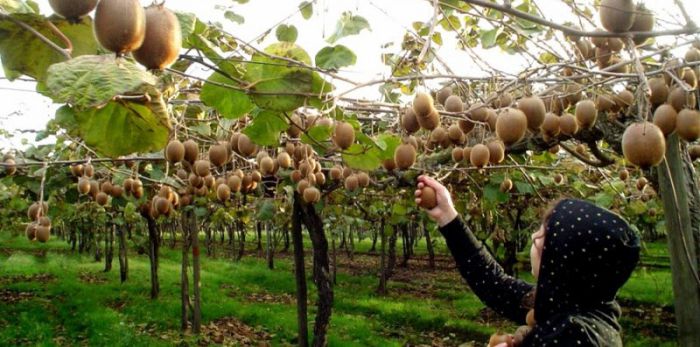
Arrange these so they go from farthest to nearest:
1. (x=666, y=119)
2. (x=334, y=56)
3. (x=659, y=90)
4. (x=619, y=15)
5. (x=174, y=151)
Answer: (x=174, y=151)
(x=334, y=56)
(x=659, y=90)
(x=666, y=119)
(x=619, y=15)

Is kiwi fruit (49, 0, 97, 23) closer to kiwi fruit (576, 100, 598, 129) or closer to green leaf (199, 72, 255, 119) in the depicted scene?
green leaf (199, 72, 255, 119)

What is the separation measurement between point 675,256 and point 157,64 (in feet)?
7.55

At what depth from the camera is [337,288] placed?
15.0 m

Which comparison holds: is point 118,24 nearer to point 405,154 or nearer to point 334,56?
point 334,56

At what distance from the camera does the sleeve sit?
8.02 feet

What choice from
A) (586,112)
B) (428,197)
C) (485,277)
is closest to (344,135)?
(428,197)

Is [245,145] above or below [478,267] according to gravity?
above

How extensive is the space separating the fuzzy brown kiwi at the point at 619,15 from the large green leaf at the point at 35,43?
1.12 metres

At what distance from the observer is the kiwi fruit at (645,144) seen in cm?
140

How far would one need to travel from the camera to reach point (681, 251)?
7.45ft

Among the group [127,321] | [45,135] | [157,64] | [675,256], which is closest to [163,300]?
[127,321]

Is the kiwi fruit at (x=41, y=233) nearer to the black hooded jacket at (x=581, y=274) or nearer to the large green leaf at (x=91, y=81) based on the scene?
the black hooded jacket at (x=581, y=274)

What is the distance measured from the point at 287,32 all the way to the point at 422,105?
0.67m

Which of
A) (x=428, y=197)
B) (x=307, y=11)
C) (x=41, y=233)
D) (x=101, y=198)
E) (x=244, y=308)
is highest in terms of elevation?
(x=307, y=11)
